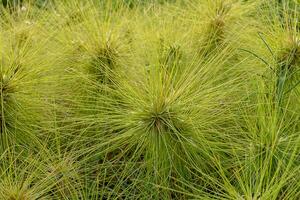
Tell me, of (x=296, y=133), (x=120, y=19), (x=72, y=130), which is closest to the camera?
(x=296, y=133)

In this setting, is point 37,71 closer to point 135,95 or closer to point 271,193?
point 135,95

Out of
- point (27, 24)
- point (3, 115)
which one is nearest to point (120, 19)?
point (27, 24)

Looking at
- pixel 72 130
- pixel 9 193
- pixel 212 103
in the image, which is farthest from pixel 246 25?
pixel 9 193

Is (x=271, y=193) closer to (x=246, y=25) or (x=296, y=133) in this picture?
(x=296, y=133)

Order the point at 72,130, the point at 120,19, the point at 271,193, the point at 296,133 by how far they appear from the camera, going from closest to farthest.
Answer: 1. the point at 271,193
2. the point at 296,133
3. the point at 72,130
4. the point at 120,19

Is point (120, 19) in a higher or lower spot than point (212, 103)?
higher

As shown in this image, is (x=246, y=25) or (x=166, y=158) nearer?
(x=166, y=158)
